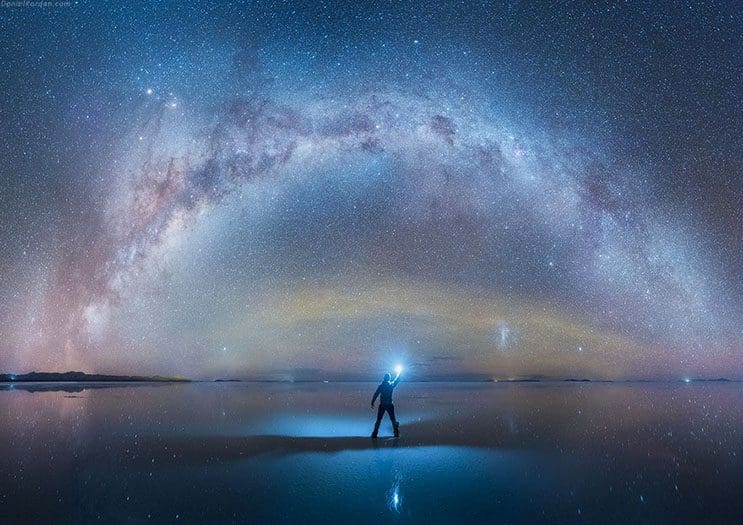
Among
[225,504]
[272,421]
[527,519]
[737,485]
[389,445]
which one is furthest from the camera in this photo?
[272,421]

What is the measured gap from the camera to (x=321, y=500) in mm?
7602

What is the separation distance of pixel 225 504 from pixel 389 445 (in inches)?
227

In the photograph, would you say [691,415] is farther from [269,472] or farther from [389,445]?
[269,472]

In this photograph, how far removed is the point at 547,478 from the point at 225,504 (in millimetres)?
5323

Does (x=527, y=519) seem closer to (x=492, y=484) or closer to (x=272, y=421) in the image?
(x=492, y=484)

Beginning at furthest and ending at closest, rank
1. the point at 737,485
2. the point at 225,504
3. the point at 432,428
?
1. the point at 432,428
2. the point at 737,485
3. the point at 225,504

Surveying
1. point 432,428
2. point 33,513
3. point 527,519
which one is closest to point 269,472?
point 33,513

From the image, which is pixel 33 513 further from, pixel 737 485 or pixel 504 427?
pixel 504 427

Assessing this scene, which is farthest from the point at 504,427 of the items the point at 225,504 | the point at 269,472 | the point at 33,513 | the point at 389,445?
the point at 33,513

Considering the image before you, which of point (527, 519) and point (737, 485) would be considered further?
point (737, 485)

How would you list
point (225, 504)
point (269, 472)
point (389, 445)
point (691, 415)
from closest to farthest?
point (225, 504) < point (269, 472) < point (389, 445) < point (691, 415)

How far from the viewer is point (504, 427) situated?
16.6 metres

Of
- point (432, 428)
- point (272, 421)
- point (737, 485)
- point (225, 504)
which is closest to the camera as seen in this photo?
point (225, 504)

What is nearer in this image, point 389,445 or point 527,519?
point 527,519
